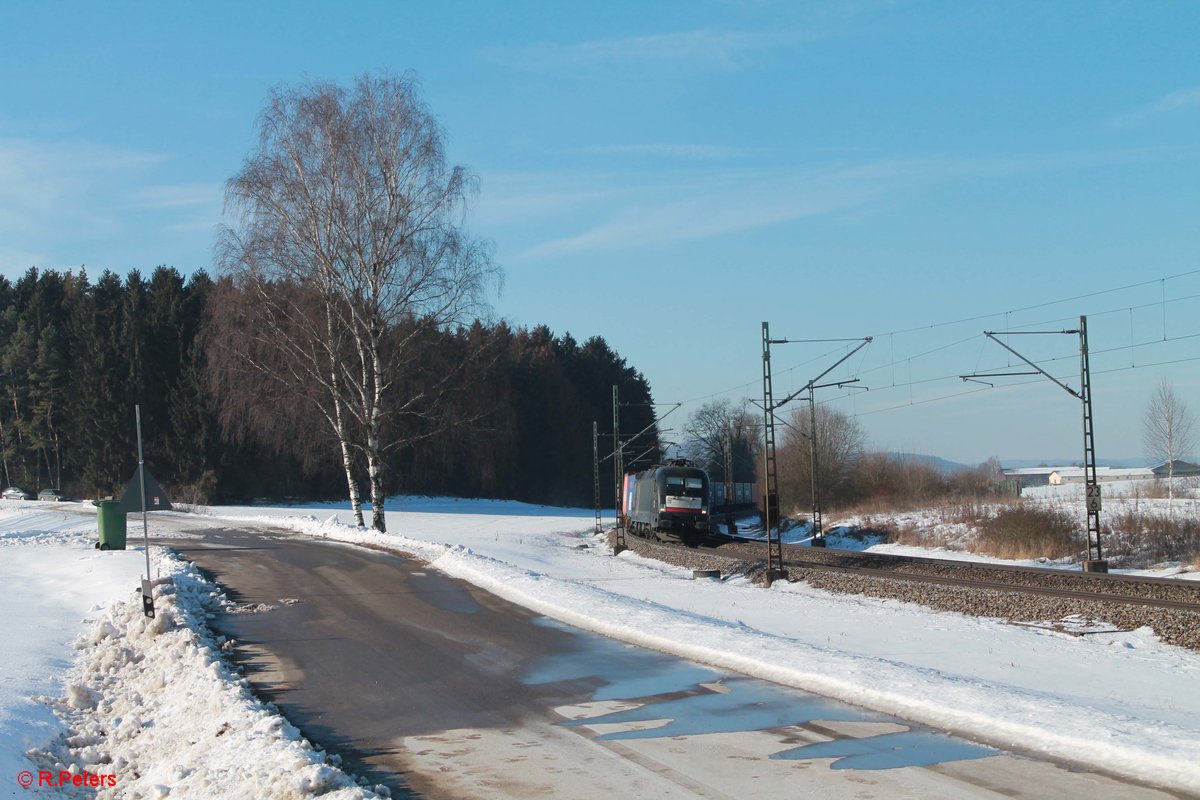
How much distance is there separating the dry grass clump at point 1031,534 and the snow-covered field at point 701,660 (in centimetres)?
1548

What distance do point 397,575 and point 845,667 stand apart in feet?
41.4

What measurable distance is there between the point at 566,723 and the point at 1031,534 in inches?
1305

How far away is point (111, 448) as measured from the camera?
6247 centimetres

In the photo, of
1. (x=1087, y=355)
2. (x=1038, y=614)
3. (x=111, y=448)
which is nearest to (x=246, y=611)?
(x=1038, y=614)

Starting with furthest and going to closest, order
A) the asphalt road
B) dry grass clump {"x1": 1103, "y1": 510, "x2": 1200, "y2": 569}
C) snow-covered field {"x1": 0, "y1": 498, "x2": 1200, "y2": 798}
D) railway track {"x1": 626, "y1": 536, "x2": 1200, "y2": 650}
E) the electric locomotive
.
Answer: the electric locomotive, dry grass clump {"x1": 1103, "y1": 510, "x2": 1200, "y2": 569}, railway track {"x1": 626, "y1": 536, "x2": 1200, "y2": 650}, snow-covered field {"x1": 0, "y1": 498, "x2": 1200, "y2": 798}, the asphalt road

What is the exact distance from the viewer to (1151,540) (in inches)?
1334

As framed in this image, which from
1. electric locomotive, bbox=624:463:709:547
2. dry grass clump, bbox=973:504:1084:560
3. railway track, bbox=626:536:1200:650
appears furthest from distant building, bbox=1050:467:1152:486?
railway track, bbox=626:536:1200:650

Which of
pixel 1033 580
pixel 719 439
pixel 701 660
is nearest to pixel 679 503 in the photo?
pixel 1033 580

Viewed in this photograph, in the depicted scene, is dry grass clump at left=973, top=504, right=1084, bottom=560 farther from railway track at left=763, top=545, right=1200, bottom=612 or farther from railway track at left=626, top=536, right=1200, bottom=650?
railway track at left=626, top=536, right=1200, bottom=650

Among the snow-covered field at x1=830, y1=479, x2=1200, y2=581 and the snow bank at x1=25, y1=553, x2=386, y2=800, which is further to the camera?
the snow-covered field at x1=830, y1=479, x2=1200, y2=581

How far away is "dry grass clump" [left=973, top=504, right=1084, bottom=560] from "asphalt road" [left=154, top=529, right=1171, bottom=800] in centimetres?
2738

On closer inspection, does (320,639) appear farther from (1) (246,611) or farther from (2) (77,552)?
→ (2) (77,552)

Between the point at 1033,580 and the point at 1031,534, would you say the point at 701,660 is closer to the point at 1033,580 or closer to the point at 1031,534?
the point at 1033,580

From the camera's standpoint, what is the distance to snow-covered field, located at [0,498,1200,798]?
7.83 metres
